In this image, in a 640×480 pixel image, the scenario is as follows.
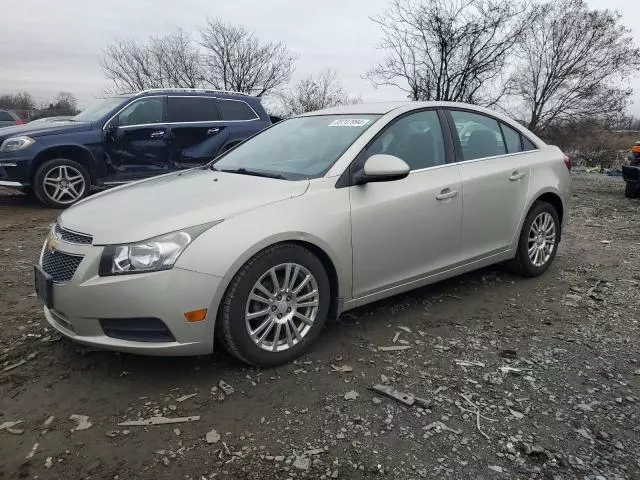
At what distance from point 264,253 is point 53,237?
1.28 meters

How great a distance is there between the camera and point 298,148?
3668mm

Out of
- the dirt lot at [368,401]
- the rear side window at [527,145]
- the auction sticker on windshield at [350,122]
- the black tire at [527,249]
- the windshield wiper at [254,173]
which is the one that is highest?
the auction sticker on windshield at [350,122]

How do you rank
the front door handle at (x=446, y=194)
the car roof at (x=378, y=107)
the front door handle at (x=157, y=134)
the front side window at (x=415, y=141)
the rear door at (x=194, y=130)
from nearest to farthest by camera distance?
the front side window at (x=415, y=141), the front door handle at (x=446, y=194), the car roof at (x=378, y=107), the front door handle at (x=157, y=134), the rear door at (x=194, y=130)

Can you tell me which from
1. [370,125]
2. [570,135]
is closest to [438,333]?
[370,125]

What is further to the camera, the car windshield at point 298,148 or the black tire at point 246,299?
the car windshield at point 298,148

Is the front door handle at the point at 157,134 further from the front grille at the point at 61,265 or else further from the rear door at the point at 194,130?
the front grille at the point at 61,265

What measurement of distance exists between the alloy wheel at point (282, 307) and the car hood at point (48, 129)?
6043mm

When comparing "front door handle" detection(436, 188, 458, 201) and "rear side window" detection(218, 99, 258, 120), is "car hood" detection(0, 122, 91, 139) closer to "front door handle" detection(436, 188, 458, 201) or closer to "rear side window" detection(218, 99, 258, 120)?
"rear side window" detection(218, 99, 258, 120)

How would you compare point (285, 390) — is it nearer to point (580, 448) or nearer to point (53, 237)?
point (580, 448)

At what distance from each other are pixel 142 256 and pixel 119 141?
5.84 metres

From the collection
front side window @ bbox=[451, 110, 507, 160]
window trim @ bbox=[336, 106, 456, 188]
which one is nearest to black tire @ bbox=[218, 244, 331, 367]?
window trim @ bbox=[336, 106, 456, 188]

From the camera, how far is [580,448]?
2.27 m

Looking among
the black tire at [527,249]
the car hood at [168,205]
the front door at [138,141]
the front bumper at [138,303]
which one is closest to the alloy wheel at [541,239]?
the black tire at [527,249]

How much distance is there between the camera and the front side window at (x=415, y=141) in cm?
353
